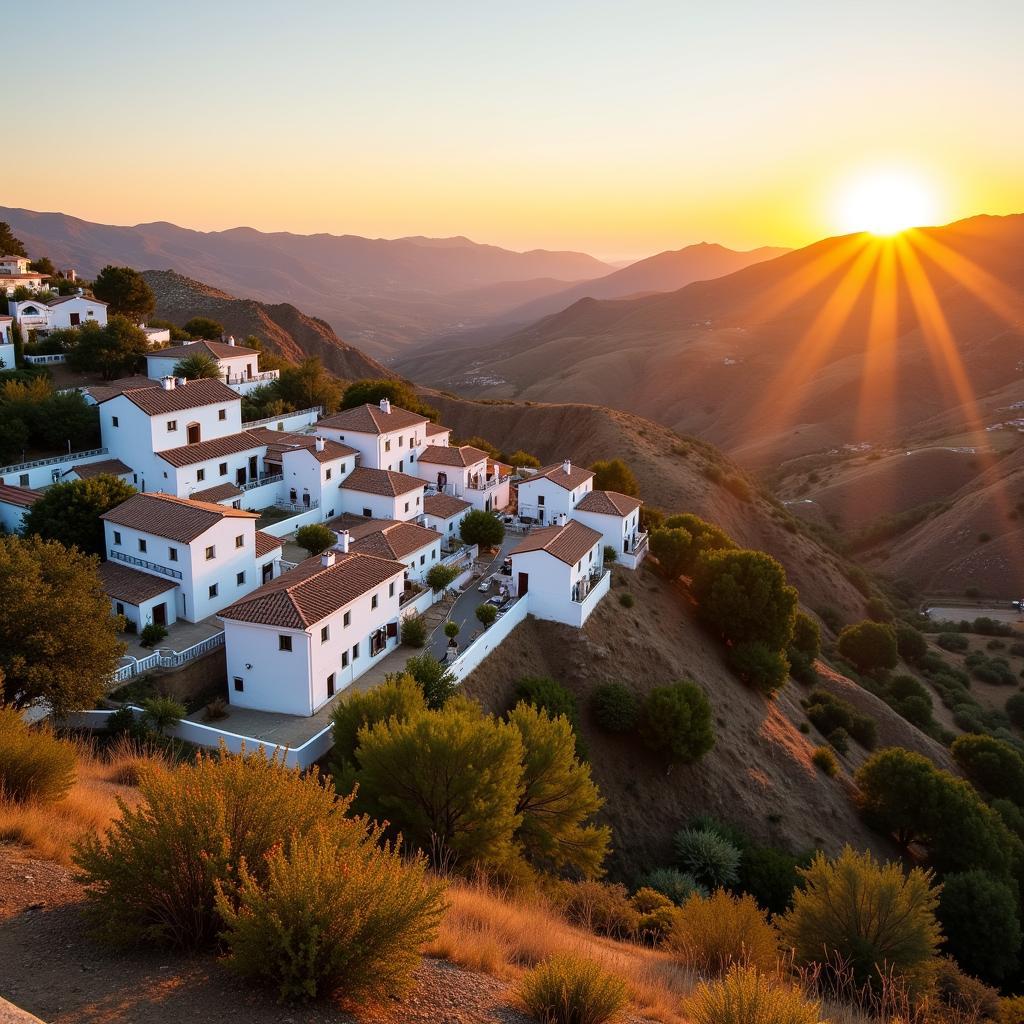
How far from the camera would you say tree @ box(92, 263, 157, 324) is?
2598 inches

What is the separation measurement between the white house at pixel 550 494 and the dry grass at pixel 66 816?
31585mm

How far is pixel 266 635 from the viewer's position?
2800 centimetres

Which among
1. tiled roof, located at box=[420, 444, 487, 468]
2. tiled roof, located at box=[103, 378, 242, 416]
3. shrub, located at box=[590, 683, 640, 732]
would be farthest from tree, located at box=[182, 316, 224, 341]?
shrub, located at box=[590, 683, 640, 732]

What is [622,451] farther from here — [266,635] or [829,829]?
[266,635]

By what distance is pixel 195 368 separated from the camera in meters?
51.2

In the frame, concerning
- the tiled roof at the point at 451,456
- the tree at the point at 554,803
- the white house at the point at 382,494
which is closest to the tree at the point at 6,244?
the tiled roof at the point at 451,456

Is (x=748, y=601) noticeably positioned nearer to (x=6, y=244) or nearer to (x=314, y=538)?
(x=314, y=538)

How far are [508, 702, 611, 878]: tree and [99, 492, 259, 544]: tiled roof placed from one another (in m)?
17.2

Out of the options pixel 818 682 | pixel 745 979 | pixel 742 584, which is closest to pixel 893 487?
pixel 818 682

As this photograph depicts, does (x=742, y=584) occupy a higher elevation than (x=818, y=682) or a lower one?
higher

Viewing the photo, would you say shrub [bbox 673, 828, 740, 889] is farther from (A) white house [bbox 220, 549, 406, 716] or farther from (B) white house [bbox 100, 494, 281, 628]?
(B) white house [bbox 100, 494, 281, 628]

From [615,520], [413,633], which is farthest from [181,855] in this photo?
[615,520]

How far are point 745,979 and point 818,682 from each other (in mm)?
44356

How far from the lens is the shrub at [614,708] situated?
34.0 meters
